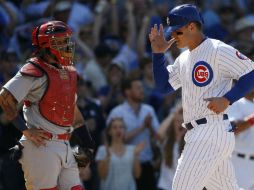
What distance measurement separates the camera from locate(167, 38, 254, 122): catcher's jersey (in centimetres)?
620

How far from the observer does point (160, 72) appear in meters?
6.62

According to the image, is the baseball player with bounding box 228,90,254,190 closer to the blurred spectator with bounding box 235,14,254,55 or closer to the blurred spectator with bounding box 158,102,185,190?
the blurred spectator with bounding box 158,102,185,190

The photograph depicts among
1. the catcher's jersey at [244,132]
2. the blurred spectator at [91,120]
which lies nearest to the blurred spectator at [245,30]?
the blurred spectator at [91,120]

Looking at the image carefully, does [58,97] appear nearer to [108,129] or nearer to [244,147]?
[244,147]

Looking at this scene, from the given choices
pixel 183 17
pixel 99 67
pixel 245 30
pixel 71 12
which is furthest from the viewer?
pixel 245 30

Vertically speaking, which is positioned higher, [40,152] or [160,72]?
[160,72]

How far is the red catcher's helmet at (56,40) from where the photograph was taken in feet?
21.1

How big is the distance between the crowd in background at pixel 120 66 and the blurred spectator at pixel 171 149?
0.01 m

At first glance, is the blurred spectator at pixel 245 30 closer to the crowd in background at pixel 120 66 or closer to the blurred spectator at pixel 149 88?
the crowd in background at pixel 120 66

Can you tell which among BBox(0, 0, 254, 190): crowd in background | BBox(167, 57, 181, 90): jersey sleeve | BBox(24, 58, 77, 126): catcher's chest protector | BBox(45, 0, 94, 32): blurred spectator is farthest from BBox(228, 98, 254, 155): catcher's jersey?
BBox(45, 0, 94, 32): blurred spectator

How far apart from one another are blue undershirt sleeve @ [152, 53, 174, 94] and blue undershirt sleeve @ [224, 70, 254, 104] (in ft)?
2.35

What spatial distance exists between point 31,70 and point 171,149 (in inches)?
135

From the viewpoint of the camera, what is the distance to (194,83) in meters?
6.27

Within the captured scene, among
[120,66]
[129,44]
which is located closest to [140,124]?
[120,66]
